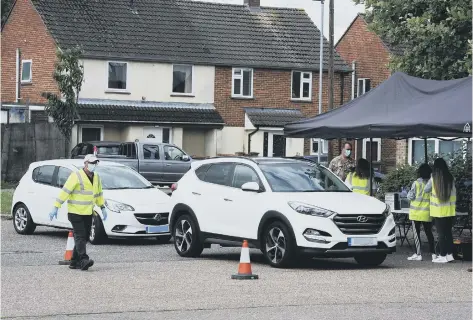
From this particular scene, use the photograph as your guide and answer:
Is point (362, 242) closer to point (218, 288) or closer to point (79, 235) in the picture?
point (218, 288)

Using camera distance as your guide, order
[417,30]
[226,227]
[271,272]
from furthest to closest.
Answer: [417,30]
[226,227]
[271,272]

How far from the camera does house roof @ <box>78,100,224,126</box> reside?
51094 millimetres

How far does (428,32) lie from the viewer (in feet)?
79.8

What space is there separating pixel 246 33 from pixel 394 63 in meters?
32.5

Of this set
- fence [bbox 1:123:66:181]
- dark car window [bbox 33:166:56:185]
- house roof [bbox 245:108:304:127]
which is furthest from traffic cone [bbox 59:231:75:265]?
house roof [bbox 245:108:304:127]

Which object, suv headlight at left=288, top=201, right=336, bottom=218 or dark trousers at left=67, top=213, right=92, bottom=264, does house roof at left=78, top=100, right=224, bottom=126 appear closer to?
dark trousers at left=67, top=213, right=92, bottom=264

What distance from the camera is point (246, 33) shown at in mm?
58188

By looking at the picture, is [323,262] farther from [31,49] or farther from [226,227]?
→ [31,49]

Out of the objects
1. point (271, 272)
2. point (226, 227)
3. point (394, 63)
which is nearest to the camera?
point (271, 272)

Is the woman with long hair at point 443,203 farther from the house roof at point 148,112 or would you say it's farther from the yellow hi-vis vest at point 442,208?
the house roof at point 148,112

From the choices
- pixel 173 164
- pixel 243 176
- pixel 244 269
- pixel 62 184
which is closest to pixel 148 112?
pixel 173 164

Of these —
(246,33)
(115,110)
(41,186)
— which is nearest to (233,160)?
(41,186)

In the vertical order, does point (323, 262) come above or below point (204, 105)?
below

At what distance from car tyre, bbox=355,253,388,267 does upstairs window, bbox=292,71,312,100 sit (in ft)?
126
